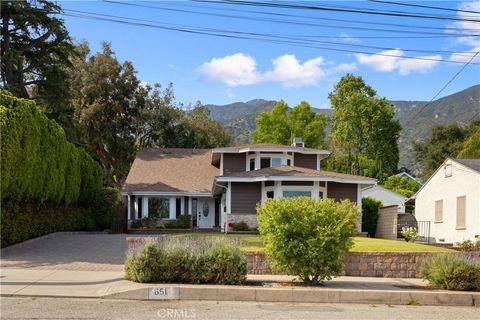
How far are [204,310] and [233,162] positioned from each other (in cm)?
2453

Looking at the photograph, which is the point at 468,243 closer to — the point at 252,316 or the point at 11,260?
the point at 252,316

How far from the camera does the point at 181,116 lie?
173 ft

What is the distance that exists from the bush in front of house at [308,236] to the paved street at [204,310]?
1.37 m

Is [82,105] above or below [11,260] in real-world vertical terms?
above

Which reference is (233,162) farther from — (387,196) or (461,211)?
(387,196)

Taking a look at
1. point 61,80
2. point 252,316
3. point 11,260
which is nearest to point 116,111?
point 61,80

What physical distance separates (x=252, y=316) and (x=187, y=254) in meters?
3.35

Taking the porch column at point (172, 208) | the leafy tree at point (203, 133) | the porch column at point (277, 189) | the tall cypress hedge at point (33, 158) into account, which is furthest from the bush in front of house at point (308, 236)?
the leafy tree at point (203, 133)

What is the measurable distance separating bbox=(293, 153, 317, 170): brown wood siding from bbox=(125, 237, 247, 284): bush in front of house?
71.6ft

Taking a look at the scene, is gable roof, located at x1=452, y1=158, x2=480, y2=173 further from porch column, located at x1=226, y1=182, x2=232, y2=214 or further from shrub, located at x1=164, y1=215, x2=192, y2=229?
shrub, located at x1=164, y1=215, x2=192, y2=229

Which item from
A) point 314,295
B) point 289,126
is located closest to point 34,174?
point 314,295

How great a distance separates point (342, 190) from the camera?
93.6 feet

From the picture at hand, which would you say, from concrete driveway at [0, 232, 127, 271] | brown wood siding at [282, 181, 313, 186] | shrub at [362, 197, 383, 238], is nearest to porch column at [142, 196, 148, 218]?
concrete driveway at [0, 232, 127, 271]

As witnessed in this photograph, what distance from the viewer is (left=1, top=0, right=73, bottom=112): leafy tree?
30531 mm
